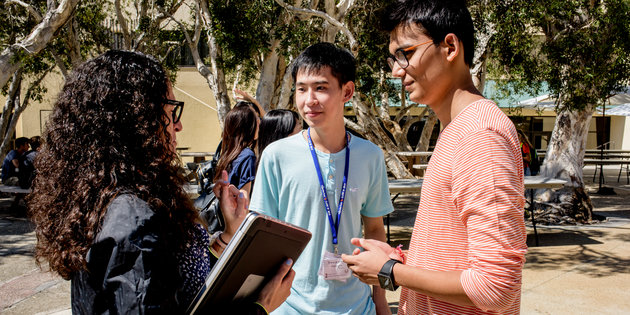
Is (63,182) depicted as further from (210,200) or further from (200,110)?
(200,110)

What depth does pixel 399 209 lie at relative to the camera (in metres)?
11.5

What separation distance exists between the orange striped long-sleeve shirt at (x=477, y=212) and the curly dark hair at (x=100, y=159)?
72 cm

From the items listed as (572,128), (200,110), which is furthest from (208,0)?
(200,110)

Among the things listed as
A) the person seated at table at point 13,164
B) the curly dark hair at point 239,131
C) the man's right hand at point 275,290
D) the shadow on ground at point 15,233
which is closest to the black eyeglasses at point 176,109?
the man's right hand at point 275,290

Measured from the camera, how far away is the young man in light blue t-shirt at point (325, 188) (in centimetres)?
214

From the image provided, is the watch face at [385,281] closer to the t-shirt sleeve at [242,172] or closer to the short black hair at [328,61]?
the short black hair at [328,61]

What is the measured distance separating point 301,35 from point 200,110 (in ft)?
52.6

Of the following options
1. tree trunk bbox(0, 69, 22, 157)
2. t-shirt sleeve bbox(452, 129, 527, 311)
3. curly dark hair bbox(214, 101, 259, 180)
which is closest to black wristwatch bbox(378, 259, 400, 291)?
t-shirt sleeve bbox(452, 129, 527, 311)

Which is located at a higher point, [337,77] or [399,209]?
[337,77]

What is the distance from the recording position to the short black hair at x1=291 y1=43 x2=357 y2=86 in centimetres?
245

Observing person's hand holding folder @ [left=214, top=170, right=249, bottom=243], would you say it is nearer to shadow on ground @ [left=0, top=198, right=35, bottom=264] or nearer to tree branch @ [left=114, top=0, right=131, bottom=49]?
shadow on ground @ [left=0, top=198, right=35, bottom=264]

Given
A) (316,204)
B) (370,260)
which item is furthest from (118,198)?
(316,204)

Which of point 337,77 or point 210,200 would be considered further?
point 210,200

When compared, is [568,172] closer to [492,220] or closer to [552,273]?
[552,273]
